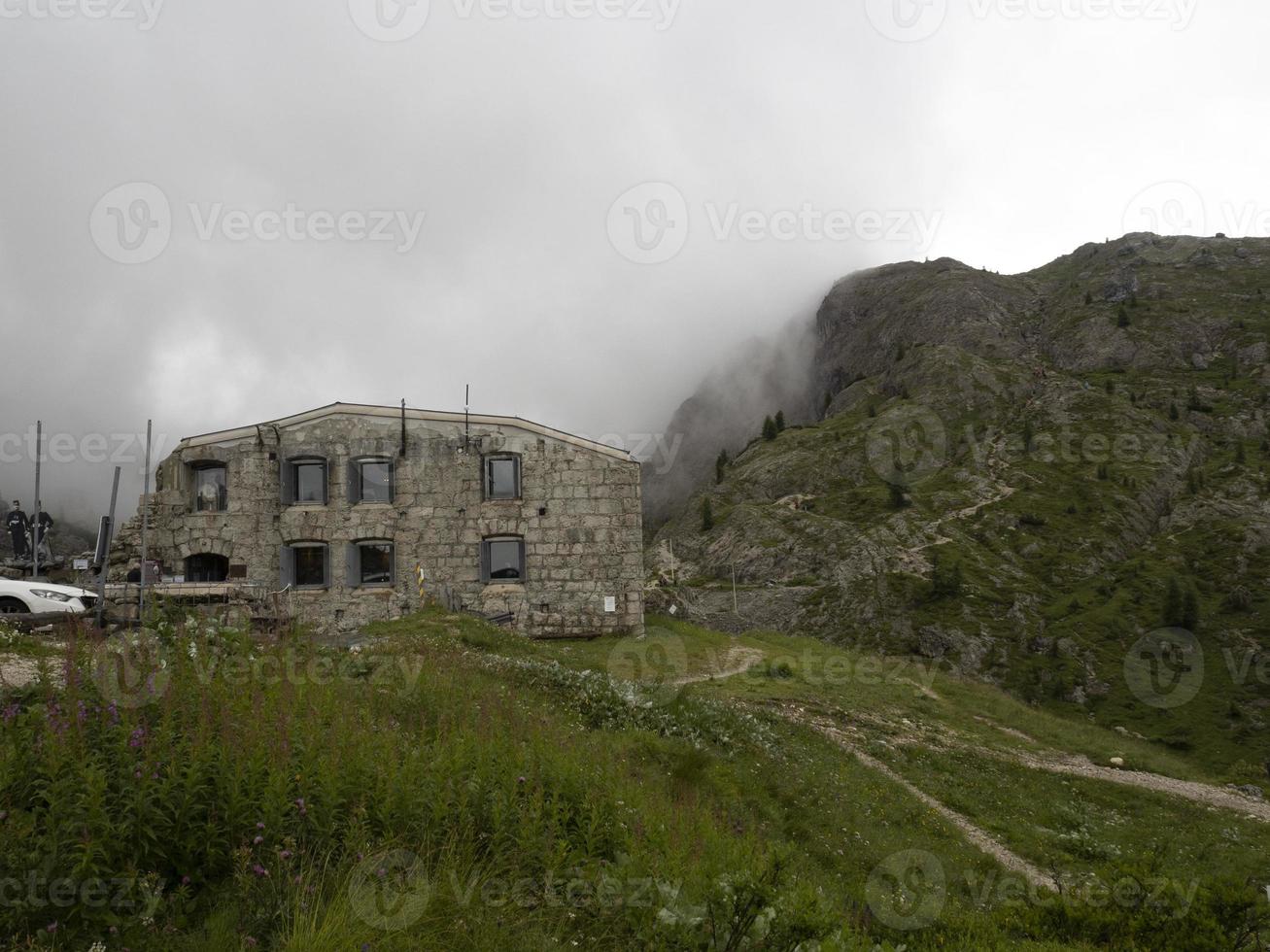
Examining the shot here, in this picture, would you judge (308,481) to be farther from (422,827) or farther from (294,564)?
(422,827)

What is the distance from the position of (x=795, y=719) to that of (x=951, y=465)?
331 feet

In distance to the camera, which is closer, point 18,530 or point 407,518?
point 18,530

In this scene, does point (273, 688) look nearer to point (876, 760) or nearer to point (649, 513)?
point (876, 760)

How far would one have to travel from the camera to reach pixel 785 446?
130 metres

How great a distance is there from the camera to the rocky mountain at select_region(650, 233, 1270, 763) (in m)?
70.4

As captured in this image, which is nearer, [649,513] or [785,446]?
[785,446]

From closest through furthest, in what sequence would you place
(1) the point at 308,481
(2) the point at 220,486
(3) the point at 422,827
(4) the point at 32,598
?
(3) the point at 422,827, (4) the point at 32,598, (2) the point at 220,486, (1) the point at 308,481

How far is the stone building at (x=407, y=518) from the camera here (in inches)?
1134

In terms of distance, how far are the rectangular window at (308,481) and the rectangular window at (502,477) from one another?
6.56m

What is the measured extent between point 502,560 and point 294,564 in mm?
8275

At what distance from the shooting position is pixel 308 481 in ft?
97.6

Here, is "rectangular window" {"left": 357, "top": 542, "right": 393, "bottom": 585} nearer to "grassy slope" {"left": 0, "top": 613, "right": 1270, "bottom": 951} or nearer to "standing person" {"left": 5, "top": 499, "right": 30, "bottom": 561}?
"standing person" {"left": 5, "top": 499, "right": 30, "bottom": 561}

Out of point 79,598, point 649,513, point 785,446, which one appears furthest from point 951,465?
point 79,598

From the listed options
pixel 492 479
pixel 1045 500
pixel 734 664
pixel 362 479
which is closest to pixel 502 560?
pixel 492 479
